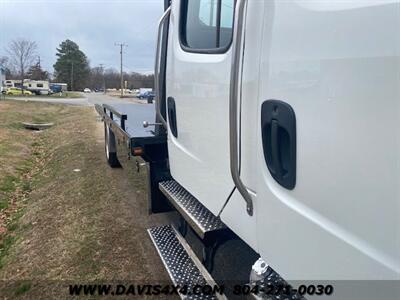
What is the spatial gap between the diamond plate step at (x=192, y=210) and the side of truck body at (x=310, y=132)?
0.51 feet

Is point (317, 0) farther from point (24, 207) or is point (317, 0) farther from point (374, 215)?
point (24, 207)

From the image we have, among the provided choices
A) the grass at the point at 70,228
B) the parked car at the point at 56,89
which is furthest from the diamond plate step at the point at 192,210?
the parked car at the point at 56,89

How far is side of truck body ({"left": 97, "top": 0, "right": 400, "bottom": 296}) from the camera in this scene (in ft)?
3.16

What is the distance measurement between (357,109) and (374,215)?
→ 0.28 metres

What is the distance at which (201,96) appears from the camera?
2045mm

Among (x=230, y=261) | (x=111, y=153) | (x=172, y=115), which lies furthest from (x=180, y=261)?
(x=111, y=153)

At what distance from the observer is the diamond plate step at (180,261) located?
83.0 inches

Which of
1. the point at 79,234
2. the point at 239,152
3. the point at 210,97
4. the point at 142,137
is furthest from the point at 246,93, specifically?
the point at 79,234

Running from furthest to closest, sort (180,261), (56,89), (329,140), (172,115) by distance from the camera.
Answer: (56,89) → (172,115) → (180,261) → (329,140)

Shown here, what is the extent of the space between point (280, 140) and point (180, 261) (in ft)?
4.54

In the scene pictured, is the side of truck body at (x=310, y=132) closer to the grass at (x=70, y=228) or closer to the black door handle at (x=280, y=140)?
the black door handle at (x=280, y=140)

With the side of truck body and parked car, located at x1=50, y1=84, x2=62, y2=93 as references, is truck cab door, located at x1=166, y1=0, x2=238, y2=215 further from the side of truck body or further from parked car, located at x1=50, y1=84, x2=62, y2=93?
parked car, located at x1=50, y1=84, x2=62, y2=93

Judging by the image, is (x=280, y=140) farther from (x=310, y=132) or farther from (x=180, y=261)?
(x=180, y=261)

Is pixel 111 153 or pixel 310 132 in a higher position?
pixel 310 132
